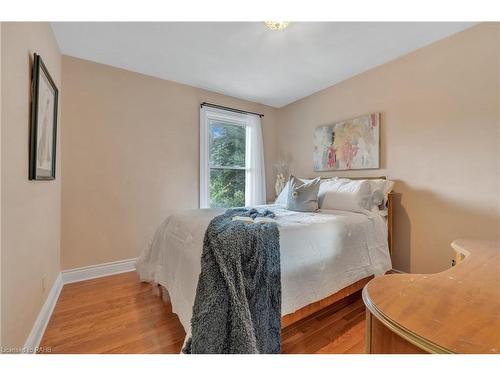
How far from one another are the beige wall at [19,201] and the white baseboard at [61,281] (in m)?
0.07

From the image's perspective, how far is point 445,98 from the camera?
80.0 inches

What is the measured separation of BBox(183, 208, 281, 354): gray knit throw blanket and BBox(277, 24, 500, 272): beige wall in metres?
1.80

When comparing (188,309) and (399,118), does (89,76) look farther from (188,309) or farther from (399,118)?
(399,118)

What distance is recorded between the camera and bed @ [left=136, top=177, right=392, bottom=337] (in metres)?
1.40

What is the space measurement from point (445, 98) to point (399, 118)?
40 centimetres

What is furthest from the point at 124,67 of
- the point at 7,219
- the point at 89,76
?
the point at 7,219

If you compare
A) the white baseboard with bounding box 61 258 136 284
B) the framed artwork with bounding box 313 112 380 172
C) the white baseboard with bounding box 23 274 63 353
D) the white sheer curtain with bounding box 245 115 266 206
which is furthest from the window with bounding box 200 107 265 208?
the white baseboard with bounding box 23 274 63 353

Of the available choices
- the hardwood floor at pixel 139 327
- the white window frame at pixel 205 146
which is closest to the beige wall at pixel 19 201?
the hardwood floor at pixel 139 327

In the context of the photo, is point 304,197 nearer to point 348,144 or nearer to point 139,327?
point 348,144

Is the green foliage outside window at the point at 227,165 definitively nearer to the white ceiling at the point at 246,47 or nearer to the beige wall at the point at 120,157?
the beige wall at the point at 120,157

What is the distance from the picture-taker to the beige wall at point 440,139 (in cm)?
180

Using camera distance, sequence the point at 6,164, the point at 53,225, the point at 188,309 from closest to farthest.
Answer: the point at 6,164 < the point at 188,309 < the point at 53,225

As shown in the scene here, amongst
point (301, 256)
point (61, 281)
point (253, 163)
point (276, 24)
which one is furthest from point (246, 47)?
point (61, 281)

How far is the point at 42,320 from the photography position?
155 centimetres
